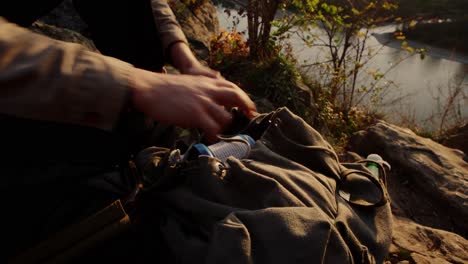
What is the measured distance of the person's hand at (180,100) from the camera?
887mm

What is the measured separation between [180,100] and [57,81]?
0.28 m

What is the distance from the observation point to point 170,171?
1.05 metres

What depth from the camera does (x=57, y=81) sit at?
784 millimetres

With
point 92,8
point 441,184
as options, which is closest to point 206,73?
point 92,8

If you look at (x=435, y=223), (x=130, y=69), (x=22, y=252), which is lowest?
(x=435, y=223)

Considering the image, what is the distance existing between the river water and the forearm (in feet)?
18.3

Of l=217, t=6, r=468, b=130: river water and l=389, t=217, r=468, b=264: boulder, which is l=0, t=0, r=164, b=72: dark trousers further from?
l=217, t=6, r=468, b=130: river water

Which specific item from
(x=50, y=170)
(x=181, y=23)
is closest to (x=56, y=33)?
(x=50, y=170)

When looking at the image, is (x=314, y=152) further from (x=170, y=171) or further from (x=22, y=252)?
(x=22, y=252)

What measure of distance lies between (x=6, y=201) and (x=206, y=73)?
2.59ft

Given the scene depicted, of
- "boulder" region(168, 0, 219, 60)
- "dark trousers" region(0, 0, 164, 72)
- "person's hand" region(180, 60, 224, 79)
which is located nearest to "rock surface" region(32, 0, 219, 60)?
"boulder" region(168, 0, 219, 60)

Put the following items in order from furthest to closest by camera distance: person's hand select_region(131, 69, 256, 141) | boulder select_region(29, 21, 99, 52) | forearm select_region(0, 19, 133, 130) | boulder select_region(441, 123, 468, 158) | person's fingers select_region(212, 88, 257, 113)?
boulder select_region(441, 123, 468, 158) → boulder select_region(29, 21, 99, 52) → person's fingers select_region(212, 88, 257, 113) → person's hand select_region(131, 69, 256, 141) → forearm select_region(0, 19, 133, 130)

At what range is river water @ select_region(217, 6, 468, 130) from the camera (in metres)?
7.21

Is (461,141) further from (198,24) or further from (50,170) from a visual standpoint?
(50,170)
